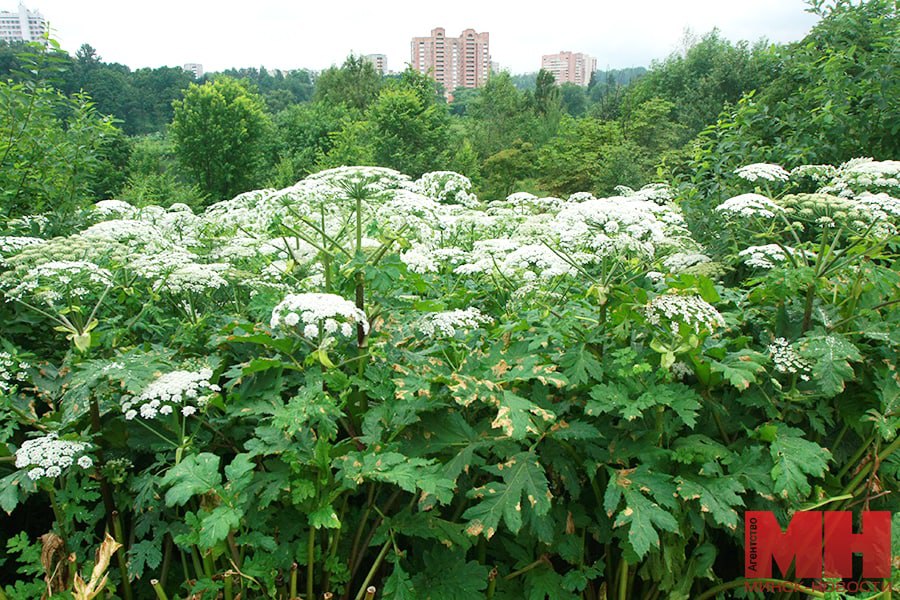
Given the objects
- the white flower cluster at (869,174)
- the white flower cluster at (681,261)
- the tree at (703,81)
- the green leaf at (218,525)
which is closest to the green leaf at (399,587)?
the green leaf at (218,525)

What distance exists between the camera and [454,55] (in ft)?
474

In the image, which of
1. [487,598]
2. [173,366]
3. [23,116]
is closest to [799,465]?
[487,598]

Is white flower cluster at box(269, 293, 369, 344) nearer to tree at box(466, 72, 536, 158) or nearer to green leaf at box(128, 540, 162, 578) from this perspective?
green leaf at box(128, 540, 162, 578)

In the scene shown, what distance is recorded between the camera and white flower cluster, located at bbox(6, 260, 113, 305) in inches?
103

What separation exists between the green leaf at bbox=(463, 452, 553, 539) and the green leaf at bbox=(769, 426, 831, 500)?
3.14 ft

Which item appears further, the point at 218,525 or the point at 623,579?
the point at 623,579

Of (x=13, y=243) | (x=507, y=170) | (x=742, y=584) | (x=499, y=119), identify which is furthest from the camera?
(x=499, y=119)

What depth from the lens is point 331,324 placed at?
220 cm

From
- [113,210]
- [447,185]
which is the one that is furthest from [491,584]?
[113,210]

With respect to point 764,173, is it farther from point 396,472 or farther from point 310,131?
point 310,131

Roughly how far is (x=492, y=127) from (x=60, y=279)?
127ft

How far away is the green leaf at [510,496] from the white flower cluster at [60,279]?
2165 millimetres

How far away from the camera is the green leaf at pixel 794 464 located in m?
2.20

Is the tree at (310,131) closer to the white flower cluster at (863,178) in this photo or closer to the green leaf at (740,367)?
the white flower cluster at (863,178)
